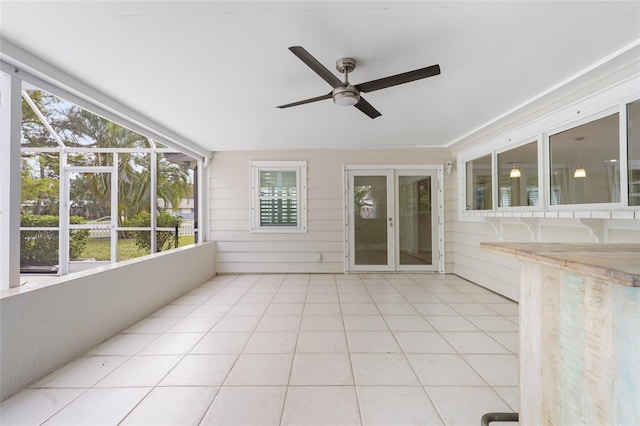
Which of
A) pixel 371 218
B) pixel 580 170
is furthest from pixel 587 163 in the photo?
pixel 371 218

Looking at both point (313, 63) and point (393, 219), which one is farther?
point (393, 219)

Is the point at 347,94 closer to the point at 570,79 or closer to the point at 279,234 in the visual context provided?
the point at 570,79

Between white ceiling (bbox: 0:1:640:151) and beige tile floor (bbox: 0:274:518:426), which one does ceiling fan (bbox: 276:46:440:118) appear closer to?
white ceiling (bbox: 0:1:640:151)

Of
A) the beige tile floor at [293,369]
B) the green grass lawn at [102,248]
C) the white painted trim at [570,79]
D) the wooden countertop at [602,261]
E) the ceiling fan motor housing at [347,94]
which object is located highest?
the white painted trim at [570,79]

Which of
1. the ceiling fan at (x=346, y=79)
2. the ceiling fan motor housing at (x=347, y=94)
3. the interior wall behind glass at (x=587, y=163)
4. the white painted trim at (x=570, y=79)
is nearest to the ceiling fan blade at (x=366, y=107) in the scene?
the ceiling fan at (x=346, y=79)

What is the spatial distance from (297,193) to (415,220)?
2.37m

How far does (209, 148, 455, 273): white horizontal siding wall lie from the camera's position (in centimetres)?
518

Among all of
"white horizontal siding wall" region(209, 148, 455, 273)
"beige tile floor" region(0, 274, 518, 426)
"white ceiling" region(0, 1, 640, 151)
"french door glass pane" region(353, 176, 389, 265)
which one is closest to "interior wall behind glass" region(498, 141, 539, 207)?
"white ceiling" region(0, 1, 640, 151)

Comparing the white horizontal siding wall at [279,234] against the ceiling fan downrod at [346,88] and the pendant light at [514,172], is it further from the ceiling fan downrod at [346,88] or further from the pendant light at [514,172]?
the ceiling fan downrod at [346,88]

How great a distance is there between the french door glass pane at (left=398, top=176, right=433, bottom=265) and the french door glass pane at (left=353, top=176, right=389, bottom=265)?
1.08 ft

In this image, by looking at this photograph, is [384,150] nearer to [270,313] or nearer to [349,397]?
[270,313]

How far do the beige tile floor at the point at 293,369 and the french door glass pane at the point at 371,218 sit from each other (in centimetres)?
175

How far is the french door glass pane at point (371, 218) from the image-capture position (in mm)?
5207

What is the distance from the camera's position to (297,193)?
17.1 ft
